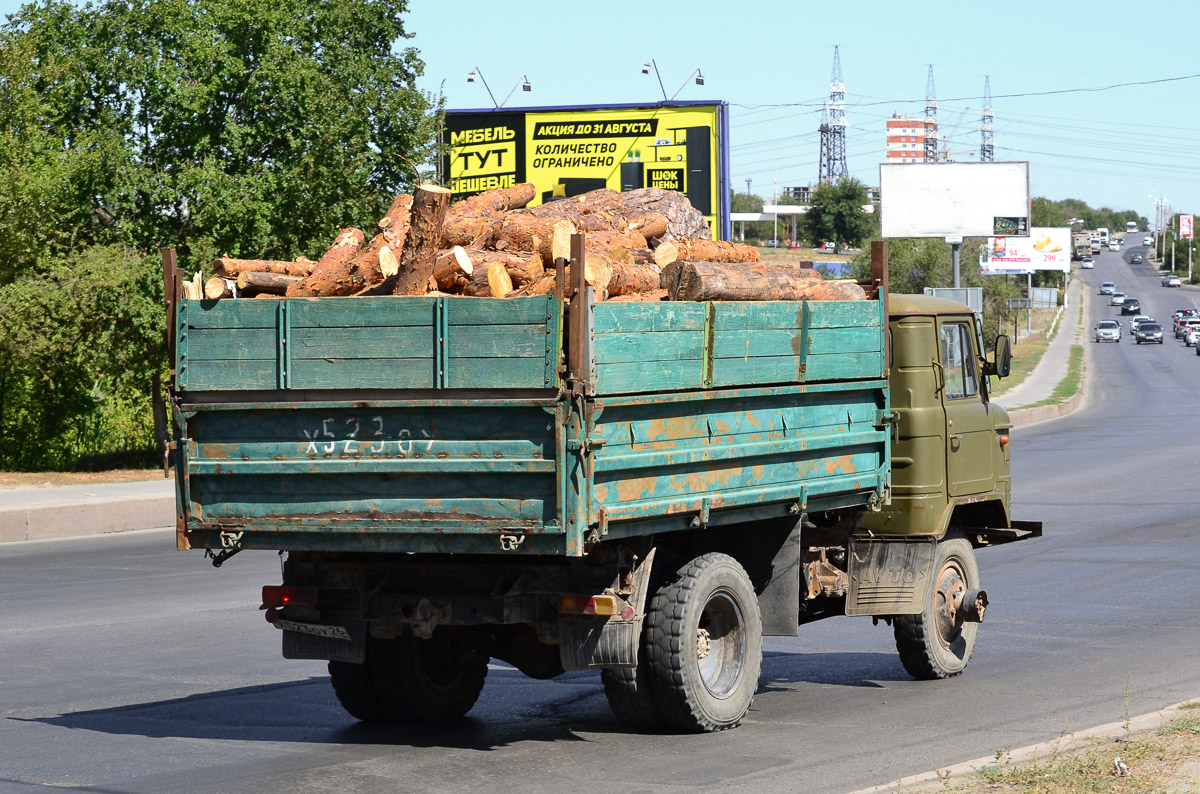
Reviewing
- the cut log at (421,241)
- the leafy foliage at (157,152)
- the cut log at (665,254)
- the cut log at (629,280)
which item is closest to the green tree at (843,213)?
the leafy foliage at (157,152)

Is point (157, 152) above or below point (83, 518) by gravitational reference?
above

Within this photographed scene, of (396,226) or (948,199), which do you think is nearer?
(396,226)

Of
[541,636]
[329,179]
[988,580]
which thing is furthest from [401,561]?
[329,179]

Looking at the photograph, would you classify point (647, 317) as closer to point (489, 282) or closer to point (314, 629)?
point (489, 282)

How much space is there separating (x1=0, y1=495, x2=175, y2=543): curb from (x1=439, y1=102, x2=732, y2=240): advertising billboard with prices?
13812 mm

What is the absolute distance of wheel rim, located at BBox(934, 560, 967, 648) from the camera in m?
8.98

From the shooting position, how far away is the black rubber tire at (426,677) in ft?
25.1

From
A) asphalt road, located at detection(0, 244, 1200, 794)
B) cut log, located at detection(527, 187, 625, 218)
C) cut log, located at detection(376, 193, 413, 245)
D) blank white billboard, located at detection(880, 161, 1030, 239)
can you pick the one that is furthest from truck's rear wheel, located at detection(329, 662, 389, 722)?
blank white billboard, located at detection(880, 161, 1030, 239)

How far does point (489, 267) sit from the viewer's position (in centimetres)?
756

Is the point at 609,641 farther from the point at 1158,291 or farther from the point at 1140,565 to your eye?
the point at 1158,291

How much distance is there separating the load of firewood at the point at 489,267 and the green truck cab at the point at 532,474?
1.08 ft

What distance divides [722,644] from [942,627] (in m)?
2.13

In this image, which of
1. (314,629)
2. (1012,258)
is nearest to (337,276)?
(314,629)

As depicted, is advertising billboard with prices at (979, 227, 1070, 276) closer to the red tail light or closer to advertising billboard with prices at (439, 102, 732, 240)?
advertising billboard with prices at (439, 102, 732, 240)
